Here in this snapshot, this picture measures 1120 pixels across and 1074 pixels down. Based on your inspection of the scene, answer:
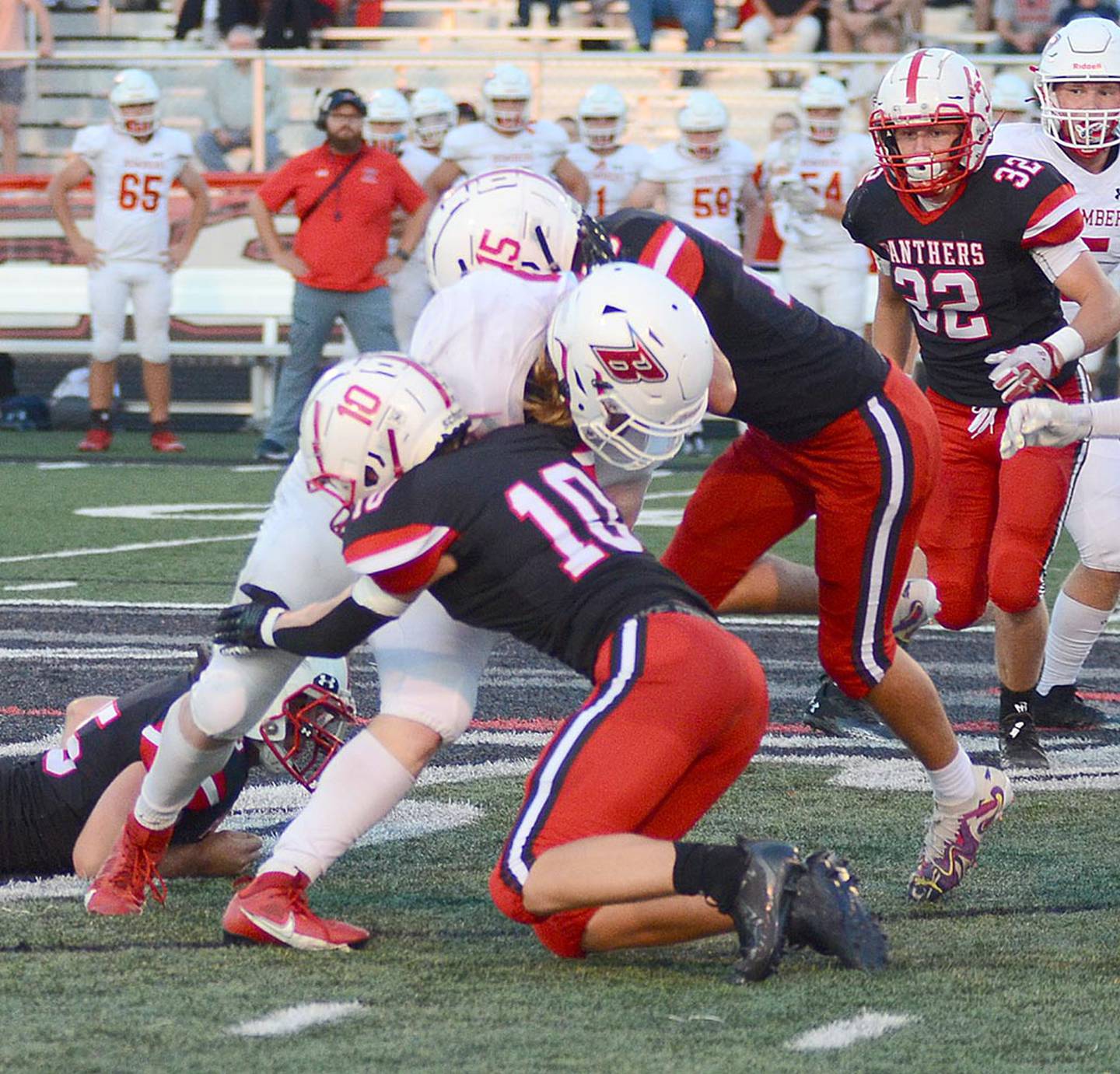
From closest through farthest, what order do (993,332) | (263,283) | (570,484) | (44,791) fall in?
(570,484), (44,791), (993,332), (263,283)

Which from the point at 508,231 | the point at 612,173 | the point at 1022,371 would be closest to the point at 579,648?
the point at 508,231

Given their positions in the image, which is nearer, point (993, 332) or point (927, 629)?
point (993, 332)

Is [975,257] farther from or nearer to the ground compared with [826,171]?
farther from the ground

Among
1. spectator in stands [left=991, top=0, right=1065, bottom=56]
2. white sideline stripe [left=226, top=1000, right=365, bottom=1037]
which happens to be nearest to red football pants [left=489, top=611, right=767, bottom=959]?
white sideline stripe [left=226, top=1000, right=365, bottom=1037]

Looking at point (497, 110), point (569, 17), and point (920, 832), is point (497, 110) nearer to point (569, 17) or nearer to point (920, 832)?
point (569, 17)

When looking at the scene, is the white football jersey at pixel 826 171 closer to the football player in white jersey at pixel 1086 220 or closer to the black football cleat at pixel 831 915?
the football player in white jersey at pixel 1086 220

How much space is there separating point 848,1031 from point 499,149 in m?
8.78

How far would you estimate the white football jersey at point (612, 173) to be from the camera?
1127 cm

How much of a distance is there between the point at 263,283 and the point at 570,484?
9.72 m

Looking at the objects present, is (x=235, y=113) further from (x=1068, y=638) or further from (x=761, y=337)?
(x=761, y=337)

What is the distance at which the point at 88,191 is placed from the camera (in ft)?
41.4

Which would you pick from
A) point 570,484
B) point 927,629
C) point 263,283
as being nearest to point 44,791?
point 570,484

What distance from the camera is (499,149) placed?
11000 mm

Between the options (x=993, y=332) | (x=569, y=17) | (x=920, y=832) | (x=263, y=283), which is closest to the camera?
(x=920, y=832)
